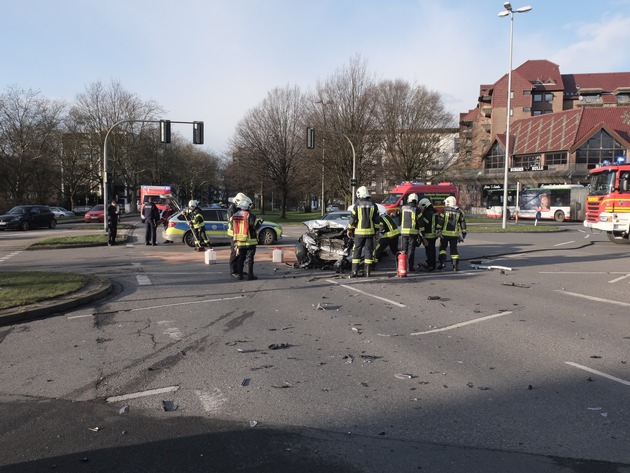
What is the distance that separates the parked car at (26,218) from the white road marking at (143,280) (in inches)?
944

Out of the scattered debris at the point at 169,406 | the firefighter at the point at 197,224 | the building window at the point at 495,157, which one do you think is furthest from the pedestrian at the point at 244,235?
the building window at the point at 495,157

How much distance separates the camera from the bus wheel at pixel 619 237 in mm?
19598

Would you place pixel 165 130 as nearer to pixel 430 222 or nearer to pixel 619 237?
pixel 430 222

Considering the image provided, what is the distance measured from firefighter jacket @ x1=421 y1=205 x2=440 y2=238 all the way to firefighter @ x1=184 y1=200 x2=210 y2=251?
25.0 ft

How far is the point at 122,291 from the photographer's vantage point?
990 cm

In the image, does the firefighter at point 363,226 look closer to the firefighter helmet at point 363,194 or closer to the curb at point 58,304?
the firefighter helmet at point 363,194

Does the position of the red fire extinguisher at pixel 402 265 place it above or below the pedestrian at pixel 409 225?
below

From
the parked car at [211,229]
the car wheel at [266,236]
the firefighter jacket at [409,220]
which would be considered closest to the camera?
the firefighter jacket at [409,220]

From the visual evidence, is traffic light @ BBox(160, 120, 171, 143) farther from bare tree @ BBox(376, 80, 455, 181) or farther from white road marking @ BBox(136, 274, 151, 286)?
bare tree @ BBox(376, 80, 455, 181)

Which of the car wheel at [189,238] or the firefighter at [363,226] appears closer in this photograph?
the firefighter at [363,226]

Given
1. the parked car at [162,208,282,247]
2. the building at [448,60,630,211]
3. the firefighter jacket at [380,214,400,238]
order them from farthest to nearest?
the building at [448,60,630,211] < the parked car at [162,208,282,247] < the firefighter jacket at [380,214,400,238]

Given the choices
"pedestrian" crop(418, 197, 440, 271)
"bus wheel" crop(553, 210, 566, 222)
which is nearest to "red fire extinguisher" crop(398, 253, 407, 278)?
"pedestrian" crop(418, 197, 440, 271)

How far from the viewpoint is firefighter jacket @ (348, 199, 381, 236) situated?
11000 millimetres

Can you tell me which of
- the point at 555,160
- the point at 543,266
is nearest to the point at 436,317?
the point at 543,266
